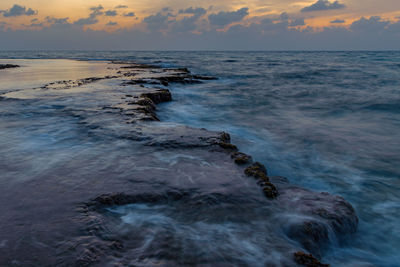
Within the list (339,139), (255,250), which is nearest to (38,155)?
(255,250)

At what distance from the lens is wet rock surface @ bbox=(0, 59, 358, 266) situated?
2963mm

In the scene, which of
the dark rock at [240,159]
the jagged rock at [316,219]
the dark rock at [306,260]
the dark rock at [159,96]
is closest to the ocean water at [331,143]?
the jagged rock at [316,219]

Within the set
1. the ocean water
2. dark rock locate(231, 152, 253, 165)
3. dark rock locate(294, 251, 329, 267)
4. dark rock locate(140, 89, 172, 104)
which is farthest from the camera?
dark rock locate(140, 89, 172, 104)

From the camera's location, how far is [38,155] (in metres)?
5.60

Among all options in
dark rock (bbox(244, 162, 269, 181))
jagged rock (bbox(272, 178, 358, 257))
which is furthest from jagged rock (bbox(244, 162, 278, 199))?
jagged rock (bbox(272, 178, 358, 257))

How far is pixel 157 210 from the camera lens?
3805 mm

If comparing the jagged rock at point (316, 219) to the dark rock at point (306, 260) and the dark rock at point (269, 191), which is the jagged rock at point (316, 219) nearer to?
the dark rock at point (269, 191)

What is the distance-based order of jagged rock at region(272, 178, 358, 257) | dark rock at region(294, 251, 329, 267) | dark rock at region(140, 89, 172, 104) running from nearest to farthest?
dark rock at region(294, 251, 329, 267), jagged rock at region(272, 178, 358, 257), dark rock at region(140, 89, 172, 104)

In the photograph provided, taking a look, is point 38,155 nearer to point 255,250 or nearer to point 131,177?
point 131,177

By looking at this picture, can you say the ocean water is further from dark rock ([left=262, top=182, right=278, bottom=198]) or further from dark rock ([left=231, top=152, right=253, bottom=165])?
dark rock ([left=231, top=152, right=253, bottom=165])

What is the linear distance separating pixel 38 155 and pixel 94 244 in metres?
3.43

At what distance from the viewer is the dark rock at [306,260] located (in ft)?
9.63

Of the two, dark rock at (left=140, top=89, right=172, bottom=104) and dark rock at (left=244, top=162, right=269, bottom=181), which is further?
dark rock at (left=140, top=89, right=172, bottom=104)

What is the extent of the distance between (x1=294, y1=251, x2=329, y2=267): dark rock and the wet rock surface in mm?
10
